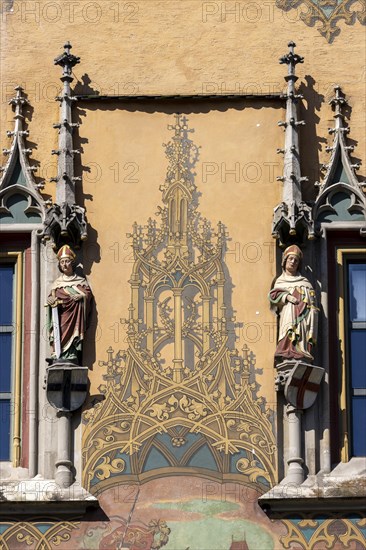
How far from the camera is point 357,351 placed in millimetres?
18750

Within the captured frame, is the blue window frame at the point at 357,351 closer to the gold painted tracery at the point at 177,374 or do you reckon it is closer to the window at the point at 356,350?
the window at the point at 356,350

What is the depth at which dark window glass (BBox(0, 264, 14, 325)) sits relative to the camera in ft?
61.7

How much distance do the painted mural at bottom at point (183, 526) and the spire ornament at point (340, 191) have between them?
89.9 inches

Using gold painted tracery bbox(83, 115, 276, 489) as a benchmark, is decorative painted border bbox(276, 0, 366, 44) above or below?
above

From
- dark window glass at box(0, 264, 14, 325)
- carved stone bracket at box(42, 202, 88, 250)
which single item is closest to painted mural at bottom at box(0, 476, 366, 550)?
dark window glass at box(0, 264, 14, 325)

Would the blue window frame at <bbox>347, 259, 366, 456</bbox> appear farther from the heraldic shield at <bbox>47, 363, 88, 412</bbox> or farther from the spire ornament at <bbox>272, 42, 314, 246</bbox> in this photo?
the heraldic shield at <bbox>47, 363, 88, 412</bbox>

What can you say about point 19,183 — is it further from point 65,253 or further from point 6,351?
point 6,351

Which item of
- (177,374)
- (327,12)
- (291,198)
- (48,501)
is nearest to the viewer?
(48,501)

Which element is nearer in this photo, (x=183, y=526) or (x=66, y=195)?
(x=183, y=526)

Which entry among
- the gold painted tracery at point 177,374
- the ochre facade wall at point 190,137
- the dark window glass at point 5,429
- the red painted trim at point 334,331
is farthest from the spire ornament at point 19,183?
the red painted trim at point 334,331

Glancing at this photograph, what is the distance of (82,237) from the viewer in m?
18.8

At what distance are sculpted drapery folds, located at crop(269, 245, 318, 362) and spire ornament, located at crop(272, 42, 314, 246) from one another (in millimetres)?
138

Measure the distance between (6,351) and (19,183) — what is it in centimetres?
132

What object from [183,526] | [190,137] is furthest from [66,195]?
[183,526]
